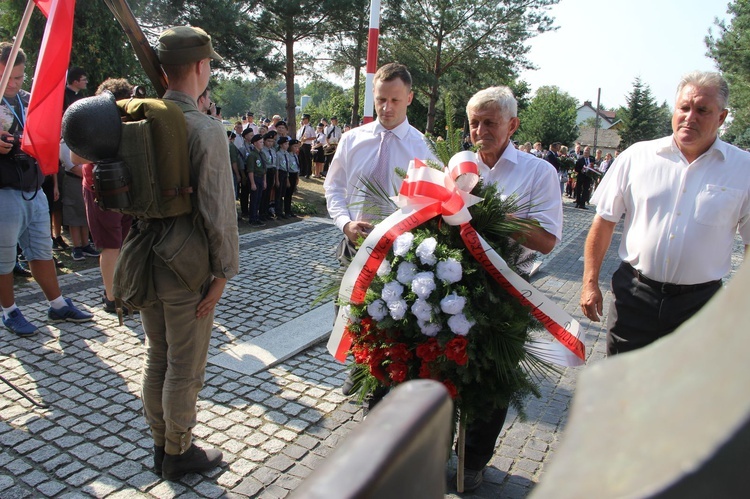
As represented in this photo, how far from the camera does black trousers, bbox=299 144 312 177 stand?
1842 cm

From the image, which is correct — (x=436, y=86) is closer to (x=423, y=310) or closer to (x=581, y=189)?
(x=581, y=189)

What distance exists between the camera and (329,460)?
1.41 ft

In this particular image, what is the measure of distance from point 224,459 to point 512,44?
1145 inches

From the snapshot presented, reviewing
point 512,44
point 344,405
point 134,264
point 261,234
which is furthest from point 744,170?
point 512,44

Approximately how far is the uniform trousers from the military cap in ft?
3.16

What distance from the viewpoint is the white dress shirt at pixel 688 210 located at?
300 centimetres

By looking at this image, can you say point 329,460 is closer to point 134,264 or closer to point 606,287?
point 134,264

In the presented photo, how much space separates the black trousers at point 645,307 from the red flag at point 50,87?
382 cm

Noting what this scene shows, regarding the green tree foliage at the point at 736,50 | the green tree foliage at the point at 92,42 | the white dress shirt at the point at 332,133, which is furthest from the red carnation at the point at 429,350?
the green tree foliage at the point at 736,50

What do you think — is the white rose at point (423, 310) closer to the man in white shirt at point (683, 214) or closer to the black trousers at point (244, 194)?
the man in white shirt at point (683, 214)

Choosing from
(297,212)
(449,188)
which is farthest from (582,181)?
(449,188)

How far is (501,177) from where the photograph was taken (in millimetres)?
3178

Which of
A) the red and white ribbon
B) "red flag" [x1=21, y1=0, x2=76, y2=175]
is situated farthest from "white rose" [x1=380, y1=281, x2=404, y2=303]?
"red flag" [x1=21, y1=0, x2=76, y2=175]

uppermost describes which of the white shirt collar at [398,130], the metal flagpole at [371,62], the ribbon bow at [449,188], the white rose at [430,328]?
the metal flagpole at [371,62]
